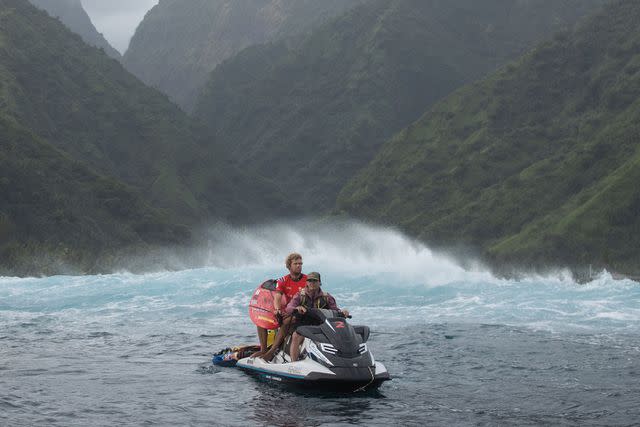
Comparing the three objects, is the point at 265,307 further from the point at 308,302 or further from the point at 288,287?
the point at 308,302

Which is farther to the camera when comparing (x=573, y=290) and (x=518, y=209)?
(x=518, y=209)

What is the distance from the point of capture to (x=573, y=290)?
35031 millimetres

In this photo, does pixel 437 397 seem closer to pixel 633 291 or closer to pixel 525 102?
pixel 633 291

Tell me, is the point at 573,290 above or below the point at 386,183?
below

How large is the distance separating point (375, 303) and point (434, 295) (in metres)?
2.76

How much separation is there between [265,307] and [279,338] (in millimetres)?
725

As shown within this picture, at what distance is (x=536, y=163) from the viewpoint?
132250 mm

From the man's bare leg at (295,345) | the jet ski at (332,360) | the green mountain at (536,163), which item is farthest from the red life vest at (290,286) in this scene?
the green mountain at (536,163)

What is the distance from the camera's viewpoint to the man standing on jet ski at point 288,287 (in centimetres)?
1812

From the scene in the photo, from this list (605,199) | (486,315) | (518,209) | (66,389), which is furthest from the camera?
(518,209)

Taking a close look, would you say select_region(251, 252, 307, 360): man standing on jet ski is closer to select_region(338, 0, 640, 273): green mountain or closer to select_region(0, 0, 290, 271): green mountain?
select_region(0, 0, 290, 271): green mountain

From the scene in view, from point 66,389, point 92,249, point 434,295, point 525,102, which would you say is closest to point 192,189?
point 525,102

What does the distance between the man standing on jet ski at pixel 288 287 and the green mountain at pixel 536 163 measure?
80.5 m

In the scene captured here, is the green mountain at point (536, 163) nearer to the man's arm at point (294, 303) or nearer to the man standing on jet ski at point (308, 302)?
the man standing on jet ski at point (308, 302)
